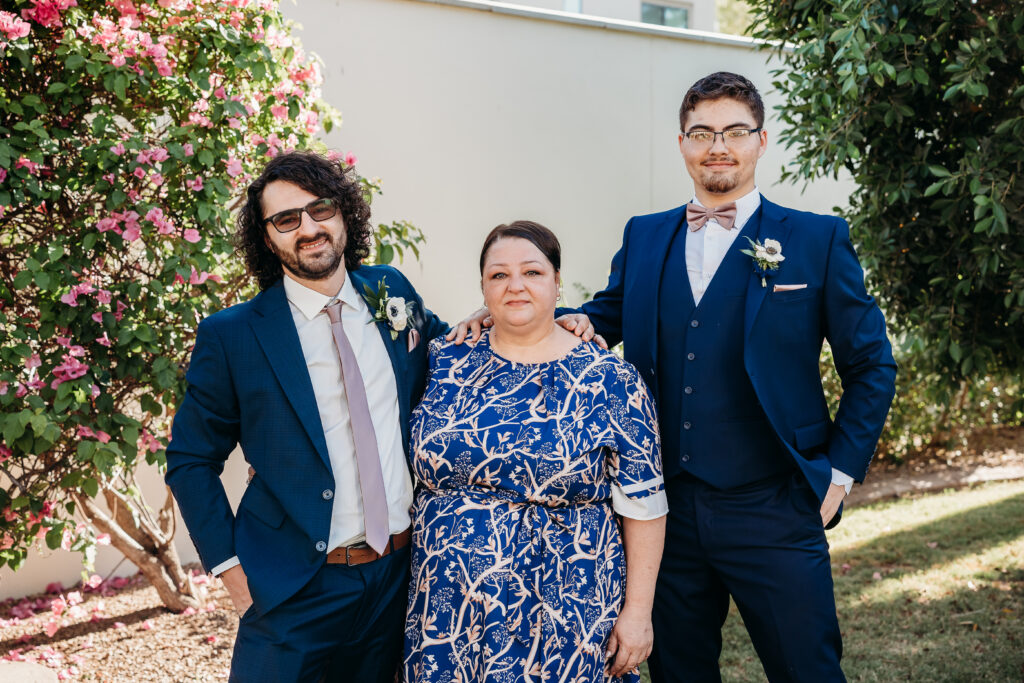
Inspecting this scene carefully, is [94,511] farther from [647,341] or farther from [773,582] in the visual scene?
[773,582]

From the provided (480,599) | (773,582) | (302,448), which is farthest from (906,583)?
(302,448)

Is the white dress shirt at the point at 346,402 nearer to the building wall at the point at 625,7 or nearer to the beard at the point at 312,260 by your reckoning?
the beard at the point at 312,260

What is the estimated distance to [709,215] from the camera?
2785 millimetres

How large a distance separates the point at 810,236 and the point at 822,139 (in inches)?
62.1

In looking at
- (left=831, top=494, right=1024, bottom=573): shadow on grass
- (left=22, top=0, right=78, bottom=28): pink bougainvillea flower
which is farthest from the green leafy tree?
(left=22, top=0, right=78, bottom=28): pink bougainvillea flower

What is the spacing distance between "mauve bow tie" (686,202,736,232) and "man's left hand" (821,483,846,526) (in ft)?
2.85

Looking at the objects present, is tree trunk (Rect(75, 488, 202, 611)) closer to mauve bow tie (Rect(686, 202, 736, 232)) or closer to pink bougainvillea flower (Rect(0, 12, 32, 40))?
pink bougainvillea flower (Rect(0, 12, 32, 40))

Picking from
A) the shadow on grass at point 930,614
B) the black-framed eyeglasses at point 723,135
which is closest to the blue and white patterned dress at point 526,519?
the black-framed eyeglasses at point 723,135

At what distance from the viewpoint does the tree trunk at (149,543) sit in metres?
4.66

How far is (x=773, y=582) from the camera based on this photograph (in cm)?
260

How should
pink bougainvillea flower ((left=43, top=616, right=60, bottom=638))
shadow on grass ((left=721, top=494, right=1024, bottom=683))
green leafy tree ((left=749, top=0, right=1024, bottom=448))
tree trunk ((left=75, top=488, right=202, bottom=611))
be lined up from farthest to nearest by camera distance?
tree trunk ((left=75, top=488, right=202, bottom=611))
pink bougainvillea flower ((left=43, top=616, right=60, bottom=638))
shadow on grass ((left=721, top=494, right=1024, bottom=683))
green leafy tree ((left=749, top=0, right=1024, bottom=448))

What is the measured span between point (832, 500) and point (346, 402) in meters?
1.50

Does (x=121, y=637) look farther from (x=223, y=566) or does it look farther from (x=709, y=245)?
(x=709, y=245)

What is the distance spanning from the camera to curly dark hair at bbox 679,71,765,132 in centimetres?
269
